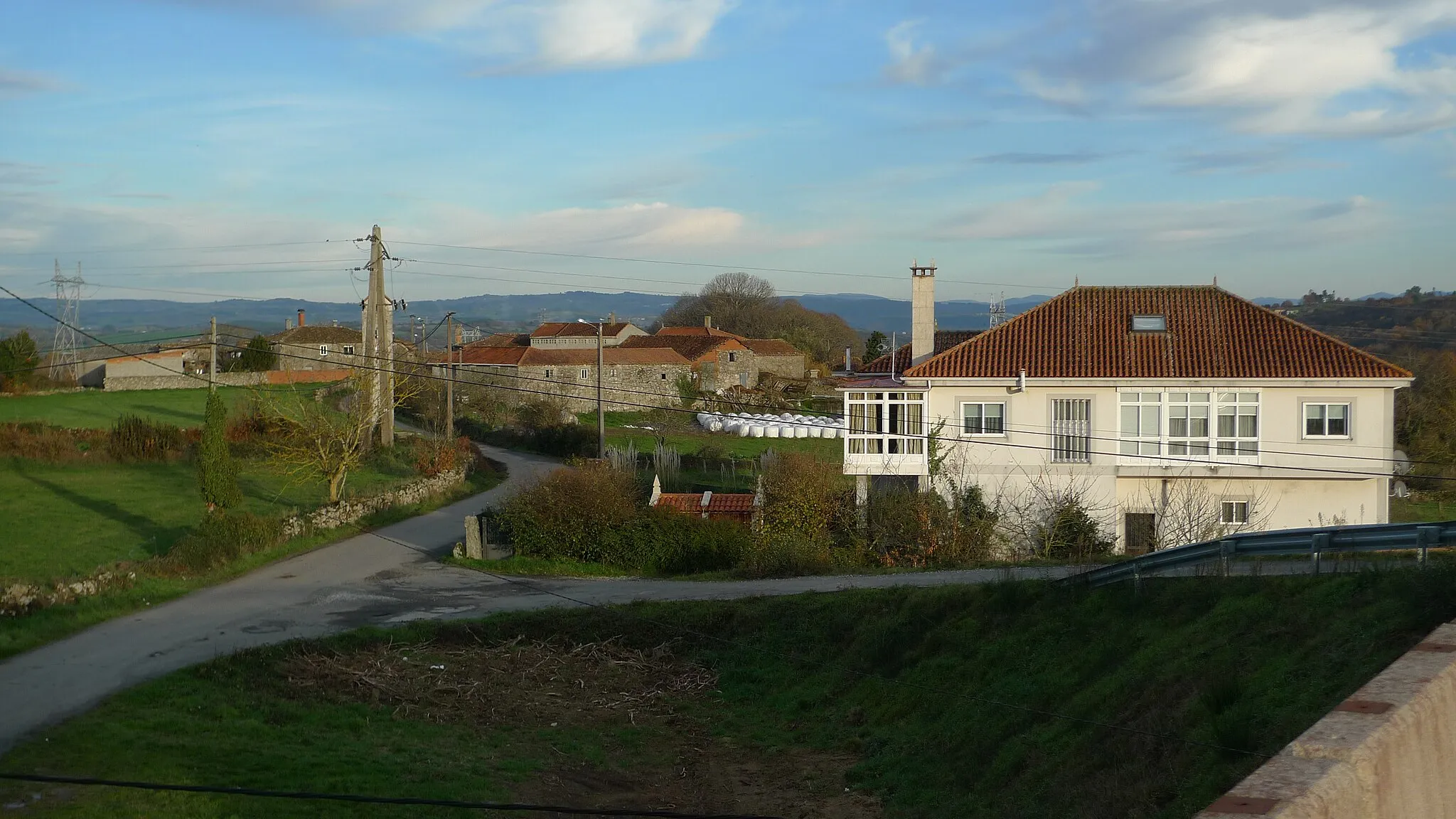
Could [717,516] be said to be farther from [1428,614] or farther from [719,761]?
[1428,614]

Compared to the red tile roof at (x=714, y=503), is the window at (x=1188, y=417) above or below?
above

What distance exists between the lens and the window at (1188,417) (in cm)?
2941

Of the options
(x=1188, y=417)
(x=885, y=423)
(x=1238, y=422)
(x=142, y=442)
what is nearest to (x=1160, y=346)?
(x=1188, y=417)

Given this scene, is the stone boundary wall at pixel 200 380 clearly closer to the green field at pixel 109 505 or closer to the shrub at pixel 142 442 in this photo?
the shrub at pixel 142 442

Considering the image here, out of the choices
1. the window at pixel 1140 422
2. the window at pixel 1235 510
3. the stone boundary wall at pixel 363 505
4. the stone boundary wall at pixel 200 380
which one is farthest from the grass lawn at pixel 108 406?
the window at pixel 1235 510

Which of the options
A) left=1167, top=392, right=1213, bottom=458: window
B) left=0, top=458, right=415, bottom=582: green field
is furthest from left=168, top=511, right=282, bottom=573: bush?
left=1167, top=392, right=1213, bottom=458: window

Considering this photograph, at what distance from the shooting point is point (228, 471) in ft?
79.6

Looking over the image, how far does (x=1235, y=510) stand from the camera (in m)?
29.1

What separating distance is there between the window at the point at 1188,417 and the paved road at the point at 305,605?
1064 centimetres

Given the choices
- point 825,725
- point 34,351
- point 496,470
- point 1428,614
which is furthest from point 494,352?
point 1428,614

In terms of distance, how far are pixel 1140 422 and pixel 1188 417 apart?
118cm

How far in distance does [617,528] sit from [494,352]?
4875 cm

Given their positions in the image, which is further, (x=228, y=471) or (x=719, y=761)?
(x=228, y=471)

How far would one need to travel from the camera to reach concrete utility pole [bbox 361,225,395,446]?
114ft
